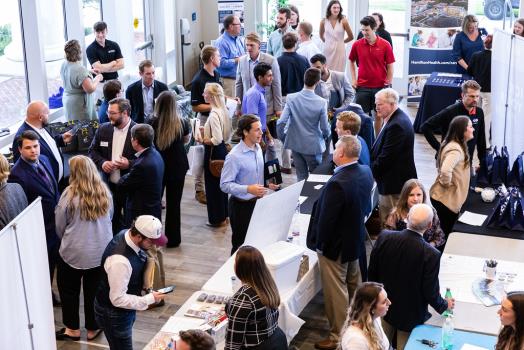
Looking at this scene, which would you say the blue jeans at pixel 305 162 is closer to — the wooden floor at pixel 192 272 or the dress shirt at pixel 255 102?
the dress shirt at pixel 255 102

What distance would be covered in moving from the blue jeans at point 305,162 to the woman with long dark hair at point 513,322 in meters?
3.64

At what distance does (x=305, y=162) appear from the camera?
754cm

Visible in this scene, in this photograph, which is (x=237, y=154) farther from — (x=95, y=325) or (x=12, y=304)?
(x=12, y=304)

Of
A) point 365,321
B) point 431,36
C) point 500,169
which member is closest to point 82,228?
point 365,321

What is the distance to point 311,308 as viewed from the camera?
6102mm

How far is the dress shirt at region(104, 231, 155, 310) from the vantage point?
14.2ft

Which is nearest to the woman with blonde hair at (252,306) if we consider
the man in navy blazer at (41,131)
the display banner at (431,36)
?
the man in navy blazer at (41,131)

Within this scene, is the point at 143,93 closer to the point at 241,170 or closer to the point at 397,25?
the point at 241,170

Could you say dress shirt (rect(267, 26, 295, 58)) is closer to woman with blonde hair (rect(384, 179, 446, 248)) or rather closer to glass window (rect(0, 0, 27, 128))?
glass window (rect(0, 0, 27, 128))

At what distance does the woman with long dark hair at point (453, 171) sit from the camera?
19.8 feet

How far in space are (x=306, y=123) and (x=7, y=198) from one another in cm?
298

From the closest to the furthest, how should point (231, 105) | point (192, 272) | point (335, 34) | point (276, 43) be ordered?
point (192, 272), point (231, 105), point (276, 43), point (335, 34)

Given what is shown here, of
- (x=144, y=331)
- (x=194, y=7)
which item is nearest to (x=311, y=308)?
(x=144, y=331)

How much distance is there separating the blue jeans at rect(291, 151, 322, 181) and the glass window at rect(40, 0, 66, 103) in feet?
9.37
